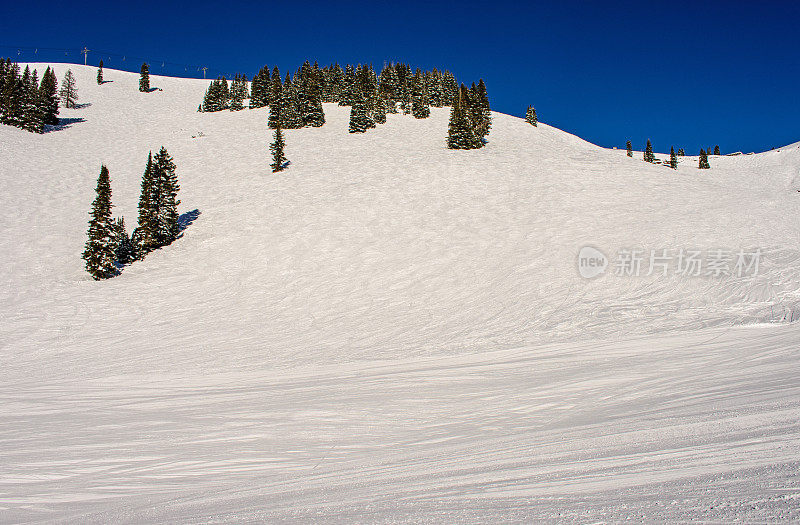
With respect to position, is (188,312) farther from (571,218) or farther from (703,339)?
(571,218)

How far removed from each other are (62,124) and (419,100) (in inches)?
2184

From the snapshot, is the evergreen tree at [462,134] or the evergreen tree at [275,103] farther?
the evergreen tree at [275,103]

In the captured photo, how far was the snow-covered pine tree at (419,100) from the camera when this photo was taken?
7138cm

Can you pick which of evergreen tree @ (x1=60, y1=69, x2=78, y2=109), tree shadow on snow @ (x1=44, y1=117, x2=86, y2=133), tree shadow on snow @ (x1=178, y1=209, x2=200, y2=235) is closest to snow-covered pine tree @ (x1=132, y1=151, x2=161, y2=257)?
tree shadow on snow @ (x1=178, y1=209, x2=200, y2=235)

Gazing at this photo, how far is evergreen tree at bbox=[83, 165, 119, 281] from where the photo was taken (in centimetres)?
2655

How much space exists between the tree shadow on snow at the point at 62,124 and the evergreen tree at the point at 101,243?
49388 mm

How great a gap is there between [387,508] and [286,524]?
847 millimetres

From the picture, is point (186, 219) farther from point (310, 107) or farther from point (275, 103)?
point (275, 103)

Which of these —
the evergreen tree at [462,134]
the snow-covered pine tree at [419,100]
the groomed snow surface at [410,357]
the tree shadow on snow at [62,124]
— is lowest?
the groomed snow surface at [410,357]

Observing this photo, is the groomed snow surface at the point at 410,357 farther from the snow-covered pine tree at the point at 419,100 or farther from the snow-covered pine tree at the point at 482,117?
the snow-covered pine tree at the point at 419,100

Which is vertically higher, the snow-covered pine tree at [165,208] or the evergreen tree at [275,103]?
the evergreen tree at [275,103]

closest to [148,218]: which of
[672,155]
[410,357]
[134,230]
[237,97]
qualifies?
[134,230]

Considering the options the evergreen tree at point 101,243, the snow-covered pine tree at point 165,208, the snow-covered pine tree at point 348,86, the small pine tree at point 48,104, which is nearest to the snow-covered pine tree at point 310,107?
the snow-covered pine tree at point 348,86

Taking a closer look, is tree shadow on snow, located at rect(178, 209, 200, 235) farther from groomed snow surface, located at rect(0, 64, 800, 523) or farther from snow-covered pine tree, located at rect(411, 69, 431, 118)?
snow-covered pine tree, located at rect(411, 69, 431, 118)
